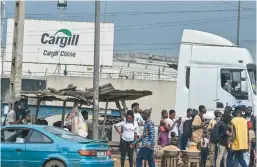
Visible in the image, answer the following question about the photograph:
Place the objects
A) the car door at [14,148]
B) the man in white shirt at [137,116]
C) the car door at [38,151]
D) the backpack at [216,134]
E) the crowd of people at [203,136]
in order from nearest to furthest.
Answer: the car door at [38,151]
the car door at [14,148]
the crowd of people at [203,136]
the backpack at [216,134]
the man in white shirt at [137,116]

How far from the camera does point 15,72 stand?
19094 millimetres

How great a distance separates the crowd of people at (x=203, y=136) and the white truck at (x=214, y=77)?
2329 millimetres

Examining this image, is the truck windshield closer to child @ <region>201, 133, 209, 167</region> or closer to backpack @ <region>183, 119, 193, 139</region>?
backpack @ <region>183, 119, 193, 139</region>

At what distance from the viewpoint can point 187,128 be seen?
16.2 m

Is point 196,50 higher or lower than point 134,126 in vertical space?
higher

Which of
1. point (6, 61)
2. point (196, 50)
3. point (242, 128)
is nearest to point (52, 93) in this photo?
point (196, 50)

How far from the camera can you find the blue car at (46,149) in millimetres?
12617

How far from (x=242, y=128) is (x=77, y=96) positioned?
5.89 metres

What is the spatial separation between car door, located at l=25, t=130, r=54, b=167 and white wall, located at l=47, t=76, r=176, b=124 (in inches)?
1308

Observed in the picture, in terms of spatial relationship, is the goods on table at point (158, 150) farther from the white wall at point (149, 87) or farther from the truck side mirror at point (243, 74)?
the white wall at point (149, 87)

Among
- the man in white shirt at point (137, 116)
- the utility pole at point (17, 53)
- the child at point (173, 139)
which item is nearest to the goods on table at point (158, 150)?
the child at point (173, 139)

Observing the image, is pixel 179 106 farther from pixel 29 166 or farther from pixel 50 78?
pixel 50 78

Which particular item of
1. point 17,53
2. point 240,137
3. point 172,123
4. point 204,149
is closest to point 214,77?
point 172,123

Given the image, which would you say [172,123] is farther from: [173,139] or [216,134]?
[216,134]
